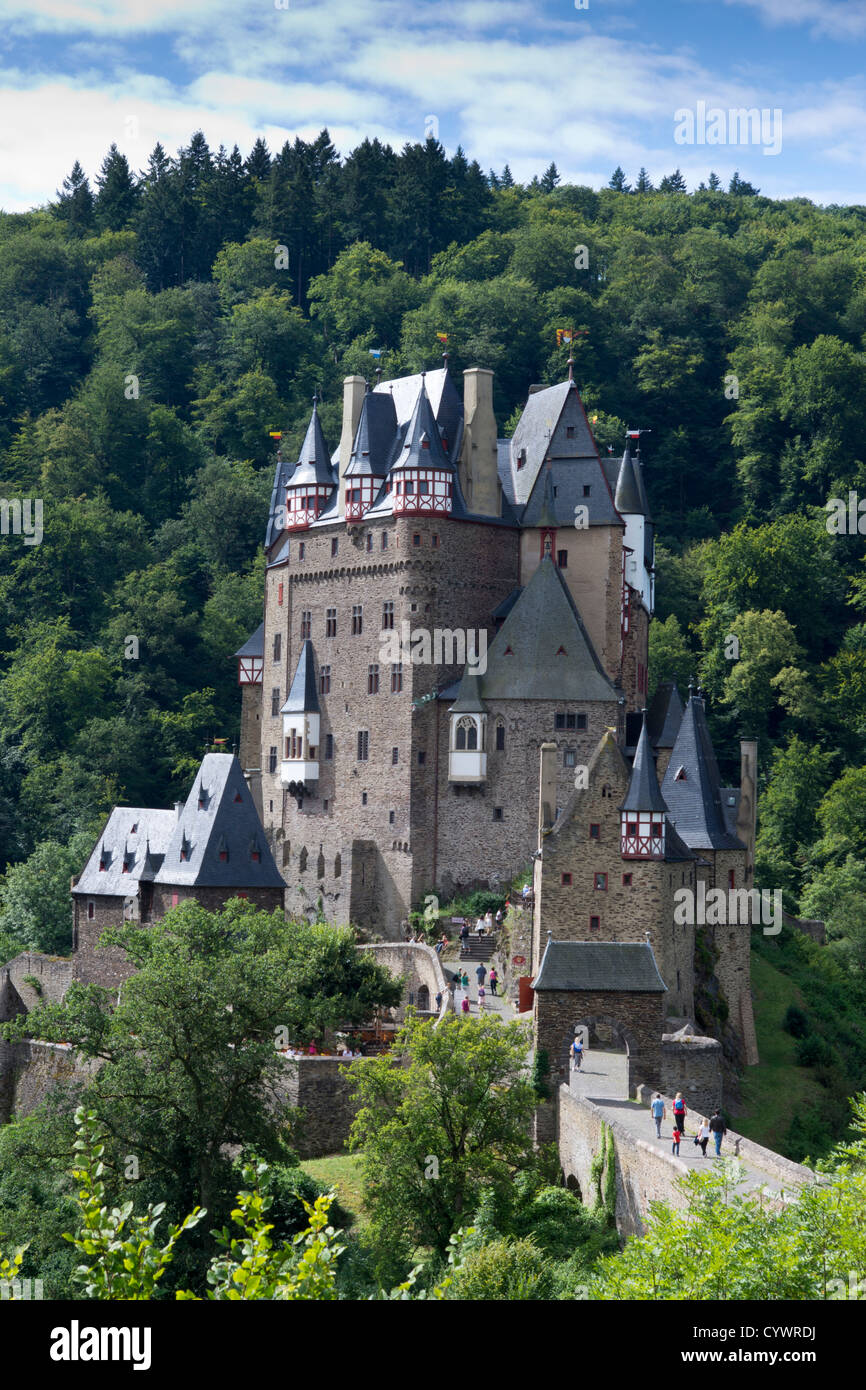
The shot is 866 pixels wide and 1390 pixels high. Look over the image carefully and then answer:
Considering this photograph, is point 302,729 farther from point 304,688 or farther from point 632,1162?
point 632,1162

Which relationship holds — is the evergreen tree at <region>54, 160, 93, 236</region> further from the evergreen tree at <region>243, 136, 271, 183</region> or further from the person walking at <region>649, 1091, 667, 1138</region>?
the person walking at <region>649, 1091, 667, 1138</region>

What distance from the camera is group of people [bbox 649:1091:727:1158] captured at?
31.5m

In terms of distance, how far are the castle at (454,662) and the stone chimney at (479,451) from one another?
0.20 feet

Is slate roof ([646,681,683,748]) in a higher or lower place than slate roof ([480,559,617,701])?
lower

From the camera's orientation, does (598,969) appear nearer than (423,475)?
Yes

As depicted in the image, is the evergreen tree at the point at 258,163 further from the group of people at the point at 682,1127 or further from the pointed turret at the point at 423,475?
the group of people at the point at 682,1127

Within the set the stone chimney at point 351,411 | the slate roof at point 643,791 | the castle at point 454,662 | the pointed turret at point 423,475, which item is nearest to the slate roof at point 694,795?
the castle at point 454,662

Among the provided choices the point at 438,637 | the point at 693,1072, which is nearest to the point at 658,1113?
the point at 693,1072

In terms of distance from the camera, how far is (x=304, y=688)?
206 feet

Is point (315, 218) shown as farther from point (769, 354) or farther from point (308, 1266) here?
point (308, 1266)

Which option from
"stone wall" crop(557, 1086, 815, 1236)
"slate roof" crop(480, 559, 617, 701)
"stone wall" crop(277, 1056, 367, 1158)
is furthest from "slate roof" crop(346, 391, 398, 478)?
"stone wall" crop(557, 1086, 815, 1236)

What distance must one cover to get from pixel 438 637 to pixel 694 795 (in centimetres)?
1046

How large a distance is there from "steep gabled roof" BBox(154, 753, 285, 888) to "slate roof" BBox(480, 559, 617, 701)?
8697mm

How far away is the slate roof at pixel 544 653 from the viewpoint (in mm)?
56906
